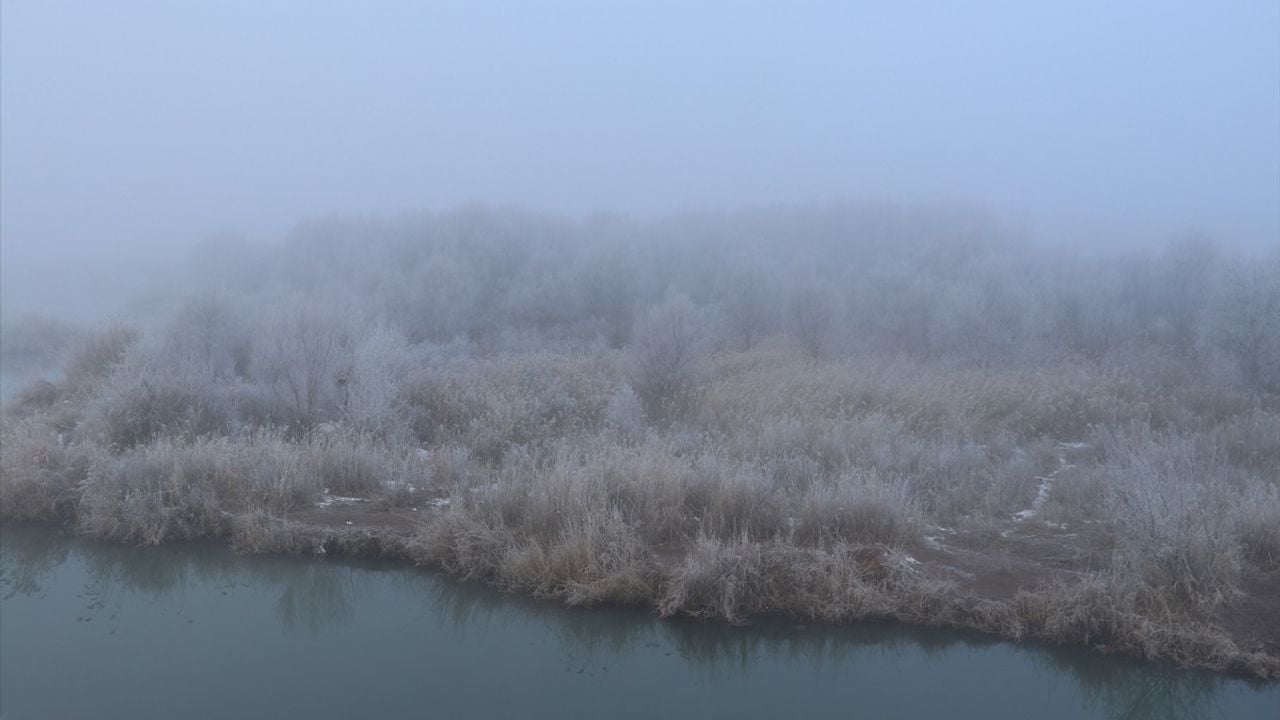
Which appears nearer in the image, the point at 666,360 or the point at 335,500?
the point at 335,500

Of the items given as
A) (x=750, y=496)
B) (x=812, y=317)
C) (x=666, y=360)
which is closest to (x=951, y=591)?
(x=750, y=496)

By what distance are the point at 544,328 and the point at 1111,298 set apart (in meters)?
14.3

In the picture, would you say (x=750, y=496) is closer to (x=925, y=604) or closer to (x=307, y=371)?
(x=925, y=604)

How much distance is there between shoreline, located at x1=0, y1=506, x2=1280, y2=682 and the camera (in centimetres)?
754

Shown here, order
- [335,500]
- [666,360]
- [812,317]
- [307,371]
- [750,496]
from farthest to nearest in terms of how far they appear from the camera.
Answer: [812,317] < [666,360] < [307,371] < [335,500] < [750,496]

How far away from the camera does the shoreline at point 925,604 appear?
7539 millimetres

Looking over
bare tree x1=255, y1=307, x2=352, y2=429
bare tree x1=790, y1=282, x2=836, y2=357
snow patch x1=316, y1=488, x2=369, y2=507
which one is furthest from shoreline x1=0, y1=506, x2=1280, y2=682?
bare tree x1=790, y1=282, x2=836, y2=357

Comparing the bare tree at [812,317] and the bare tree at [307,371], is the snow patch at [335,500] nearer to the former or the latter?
the bare tree at [307,371]

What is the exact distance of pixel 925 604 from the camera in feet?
27.0

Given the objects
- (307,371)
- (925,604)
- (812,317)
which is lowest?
(925,604)

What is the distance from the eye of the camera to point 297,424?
1327 cm

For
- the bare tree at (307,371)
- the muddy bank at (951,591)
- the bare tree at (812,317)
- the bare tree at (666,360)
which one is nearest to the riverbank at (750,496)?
the muddy bank at (951,591)

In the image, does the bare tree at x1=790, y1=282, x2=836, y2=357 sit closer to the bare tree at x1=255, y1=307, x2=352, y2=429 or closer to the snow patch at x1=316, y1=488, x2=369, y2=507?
the bare tree at x1=255, y1=307, x2=352, y2=429

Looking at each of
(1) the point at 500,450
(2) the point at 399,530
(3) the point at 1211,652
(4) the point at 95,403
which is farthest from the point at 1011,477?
(4) the point at 95,403
